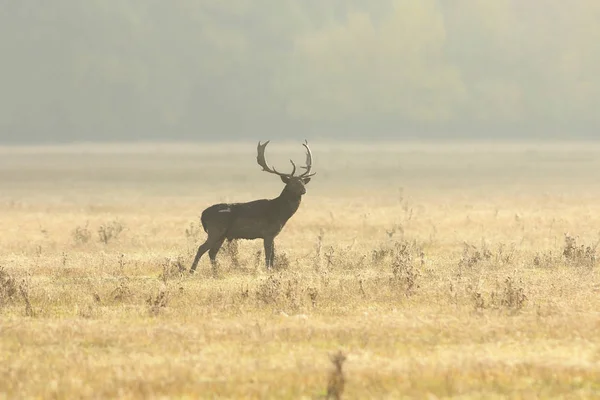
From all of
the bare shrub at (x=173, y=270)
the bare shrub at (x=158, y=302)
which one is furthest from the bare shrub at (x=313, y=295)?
the bare shrub at (x=173, y=270)

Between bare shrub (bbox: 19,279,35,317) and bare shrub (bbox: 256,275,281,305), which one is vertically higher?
bare shrub (bbox: 256,275,281,305)

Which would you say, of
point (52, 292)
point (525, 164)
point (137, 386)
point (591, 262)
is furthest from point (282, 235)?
point (525, 164)

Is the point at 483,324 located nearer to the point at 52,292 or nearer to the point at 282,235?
the point at 52,292

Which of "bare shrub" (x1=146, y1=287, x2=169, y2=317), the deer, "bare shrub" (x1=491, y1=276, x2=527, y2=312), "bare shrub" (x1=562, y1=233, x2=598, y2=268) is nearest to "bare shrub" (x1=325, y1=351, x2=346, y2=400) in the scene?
"bare shrub" (x1=146, y1=287, x2=169, y2=317)

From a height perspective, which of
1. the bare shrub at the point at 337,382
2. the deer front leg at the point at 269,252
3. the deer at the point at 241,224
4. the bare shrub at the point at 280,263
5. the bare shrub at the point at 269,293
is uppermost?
the deer at the point at 241,224

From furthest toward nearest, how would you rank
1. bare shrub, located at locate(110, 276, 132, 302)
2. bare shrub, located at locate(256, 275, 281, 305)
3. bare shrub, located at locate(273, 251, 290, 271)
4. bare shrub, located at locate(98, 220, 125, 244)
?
bare shrub, located at locate(98, 220, 125, 244), bare shrub, located at locate(273, 251, 290, 271), bare shrub, located at locate(110, 276, 132, 302), bare shrub, located at locate(256, 275, 281, 305)

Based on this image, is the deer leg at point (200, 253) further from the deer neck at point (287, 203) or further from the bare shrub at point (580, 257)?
the bare shrub at point (580, 257)

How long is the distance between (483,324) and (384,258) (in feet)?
29.9

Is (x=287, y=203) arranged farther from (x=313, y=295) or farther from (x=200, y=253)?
(x=313, y=295)

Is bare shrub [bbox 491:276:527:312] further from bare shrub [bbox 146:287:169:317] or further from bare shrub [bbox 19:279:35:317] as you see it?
bare shrub [bbox 19:279:35:317]

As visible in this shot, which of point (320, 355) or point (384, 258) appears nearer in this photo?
point (320, 355)

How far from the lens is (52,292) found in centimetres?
1711

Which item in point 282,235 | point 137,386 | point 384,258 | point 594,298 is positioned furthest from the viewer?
→ point 282,235

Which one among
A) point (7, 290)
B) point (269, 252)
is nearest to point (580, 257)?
point (269, 252)
